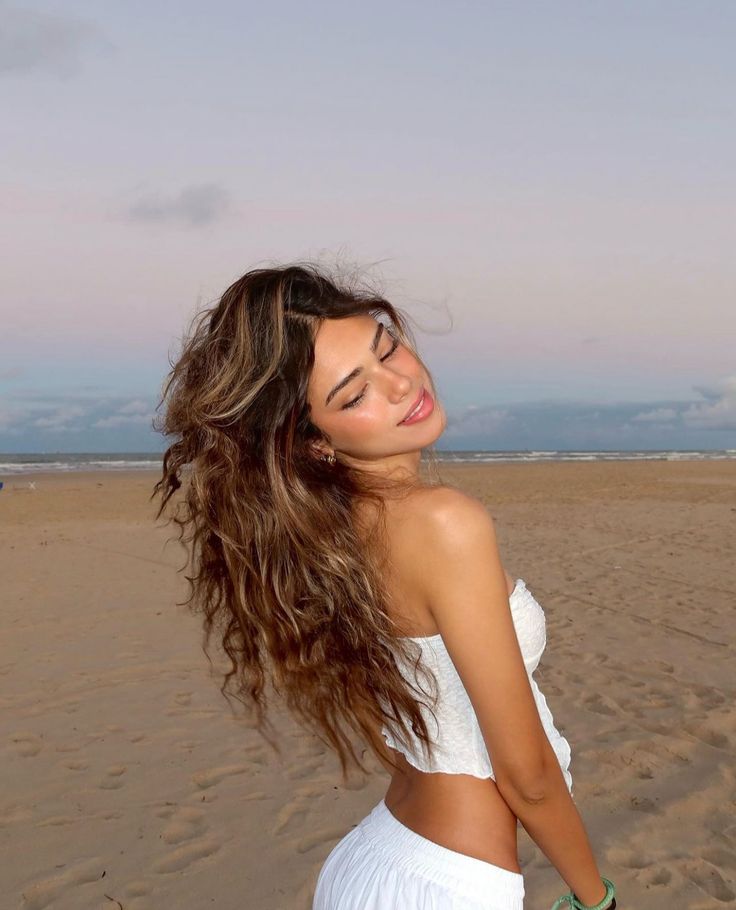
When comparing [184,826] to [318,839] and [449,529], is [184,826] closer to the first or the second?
[318,839]

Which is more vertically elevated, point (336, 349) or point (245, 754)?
point (336, 349)

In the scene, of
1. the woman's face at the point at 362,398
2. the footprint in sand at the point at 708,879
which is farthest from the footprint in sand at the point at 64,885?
the woman's face at the point at 362,398

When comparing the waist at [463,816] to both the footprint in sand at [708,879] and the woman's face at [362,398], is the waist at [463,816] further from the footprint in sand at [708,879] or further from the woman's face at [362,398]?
the footprint in sand at [708,879]

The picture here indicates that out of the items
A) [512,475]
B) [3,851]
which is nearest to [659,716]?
[3,851]

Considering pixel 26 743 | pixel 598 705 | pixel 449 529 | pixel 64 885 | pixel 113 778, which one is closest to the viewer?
pixel 449 529

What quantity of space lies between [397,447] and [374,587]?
376 millimetres

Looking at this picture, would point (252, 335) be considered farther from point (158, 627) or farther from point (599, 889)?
point (158, 627)

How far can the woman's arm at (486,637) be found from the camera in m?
1.53

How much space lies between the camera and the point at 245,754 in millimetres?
5000

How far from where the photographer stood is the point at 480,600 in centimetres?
153

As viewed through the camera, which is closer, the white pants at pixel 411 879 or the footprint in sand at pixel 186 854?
the white pants at pixel 411 879

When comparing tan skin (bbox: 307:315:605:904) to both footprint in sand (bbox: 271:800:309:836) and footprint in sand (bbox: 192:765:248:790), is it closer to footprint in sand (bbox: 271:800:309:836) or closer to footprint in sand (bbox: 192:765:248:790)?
footprint in sand (bbox: 271:800:309:836)

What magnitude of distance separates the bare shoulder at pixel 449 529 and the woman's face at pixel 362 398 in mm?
397

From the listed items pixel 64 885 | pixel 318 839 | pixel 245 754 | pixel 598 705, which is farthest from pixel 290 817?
pixel 598 705
